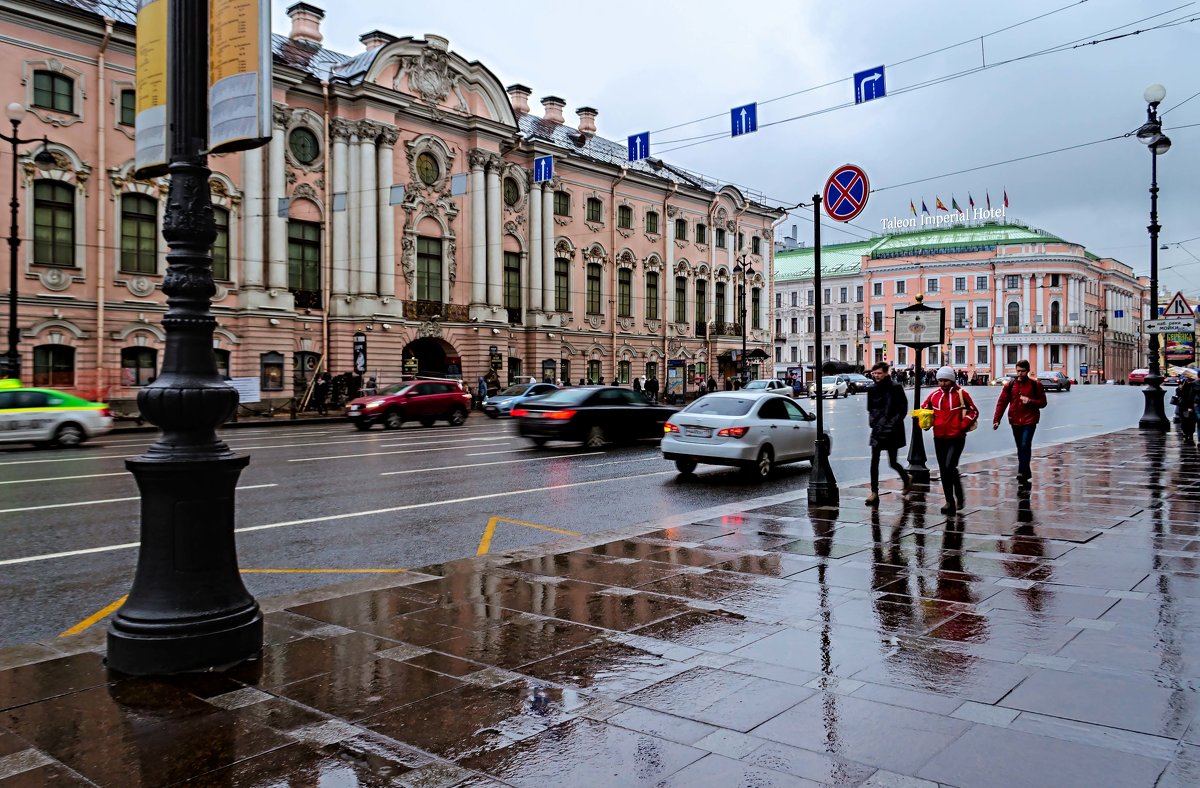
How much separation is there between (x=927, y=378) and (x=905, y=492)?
72.1 meters

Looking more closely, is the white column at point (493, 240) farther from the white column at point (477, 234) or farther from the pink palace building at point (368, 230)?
the white column at point (477, 234)

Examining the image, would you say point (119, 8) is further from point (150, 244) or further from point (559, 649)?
→ point (559, 649)

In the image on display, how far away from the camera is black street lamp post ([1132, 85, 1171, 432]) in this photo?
67.9 ft

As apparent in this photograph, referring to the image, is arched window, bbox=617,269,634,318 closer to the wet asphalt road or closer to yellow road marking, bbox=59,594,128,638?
the wet asphalt road

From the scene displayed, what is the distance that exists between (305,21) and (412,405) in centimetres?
2179

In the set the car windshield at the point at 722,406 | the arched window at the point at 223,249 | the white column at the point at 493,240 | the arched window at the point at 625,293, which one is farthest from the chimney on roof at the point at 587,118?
the car windshield at the point at 722,406

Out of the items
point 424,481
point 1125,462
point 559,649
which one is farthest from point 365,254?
point 559,649

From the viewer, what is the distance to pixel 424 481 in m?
14.5

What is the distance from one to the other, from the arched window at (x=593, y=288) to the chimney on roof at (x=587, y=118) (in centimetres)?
991

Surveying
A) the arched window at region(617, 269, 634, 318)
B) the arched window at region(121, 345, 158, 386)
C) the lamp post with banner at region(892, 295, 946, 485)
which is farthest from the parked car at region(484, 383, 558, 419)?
the lamp post with banner at region(892, 295, 946, 485)

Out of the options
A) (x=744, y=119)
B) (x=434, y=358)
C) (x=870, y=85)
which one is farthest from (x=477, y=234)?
(x=870, y=85)

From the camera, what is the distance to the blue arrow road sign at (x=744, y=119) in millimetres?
23672

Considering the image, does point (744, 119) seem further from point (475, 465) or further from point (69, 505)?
point (69, 505)

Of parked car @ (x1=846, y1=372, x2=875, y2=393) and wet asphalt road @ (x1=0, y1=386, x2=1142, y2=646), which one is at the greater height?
parked car @ (x1=846, y1=372, x2=875, y2=393)
